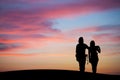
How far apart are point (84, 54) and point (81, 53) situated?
0.95ft

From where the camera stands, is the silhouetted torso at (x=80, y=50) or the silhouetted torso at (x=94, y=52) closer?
the silhouetted torso at (x=80, y=50)

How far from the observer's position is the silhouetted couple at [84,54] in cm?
1723

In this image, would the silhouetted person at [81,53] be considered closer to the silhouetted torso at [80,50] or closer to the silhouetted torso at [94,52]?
the silhouetted torso at [80,50]

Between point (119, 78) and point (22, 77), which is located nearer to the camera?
point (22, 77)

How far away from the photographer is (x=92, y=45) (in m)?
18.2

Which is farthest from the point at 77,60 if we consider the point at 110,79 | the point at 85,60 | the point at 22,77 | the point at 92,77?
the point at 22,77

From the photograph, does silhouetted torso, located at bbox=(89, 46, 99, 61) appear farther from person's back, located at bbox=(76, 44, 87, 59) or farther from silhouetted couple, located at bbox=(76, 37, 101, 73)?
person's back, located at bbox=(76, 44, 87, 59)

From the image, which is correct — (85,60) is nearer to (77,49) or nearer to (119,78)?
(77,49)

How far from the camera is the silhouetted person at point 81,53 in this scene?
1717 centimetres

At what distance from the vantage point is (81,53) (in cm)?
1736

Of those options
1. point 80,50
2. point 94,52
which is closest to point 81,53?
point 80,50

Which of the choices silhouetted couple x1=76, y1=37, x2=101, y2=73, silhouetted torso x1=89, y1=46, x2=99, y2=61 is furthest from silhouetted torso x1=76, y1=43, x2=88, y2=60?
silhouetted torso x1=89, y1=46, x2=99, y2=61

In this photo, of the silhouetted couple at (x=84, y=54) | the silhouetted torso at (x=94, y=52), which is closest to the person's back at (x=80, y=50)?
the silhouetted couple at (x=84, y=54)

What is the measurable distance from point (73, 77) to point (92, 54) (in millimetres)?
2191
